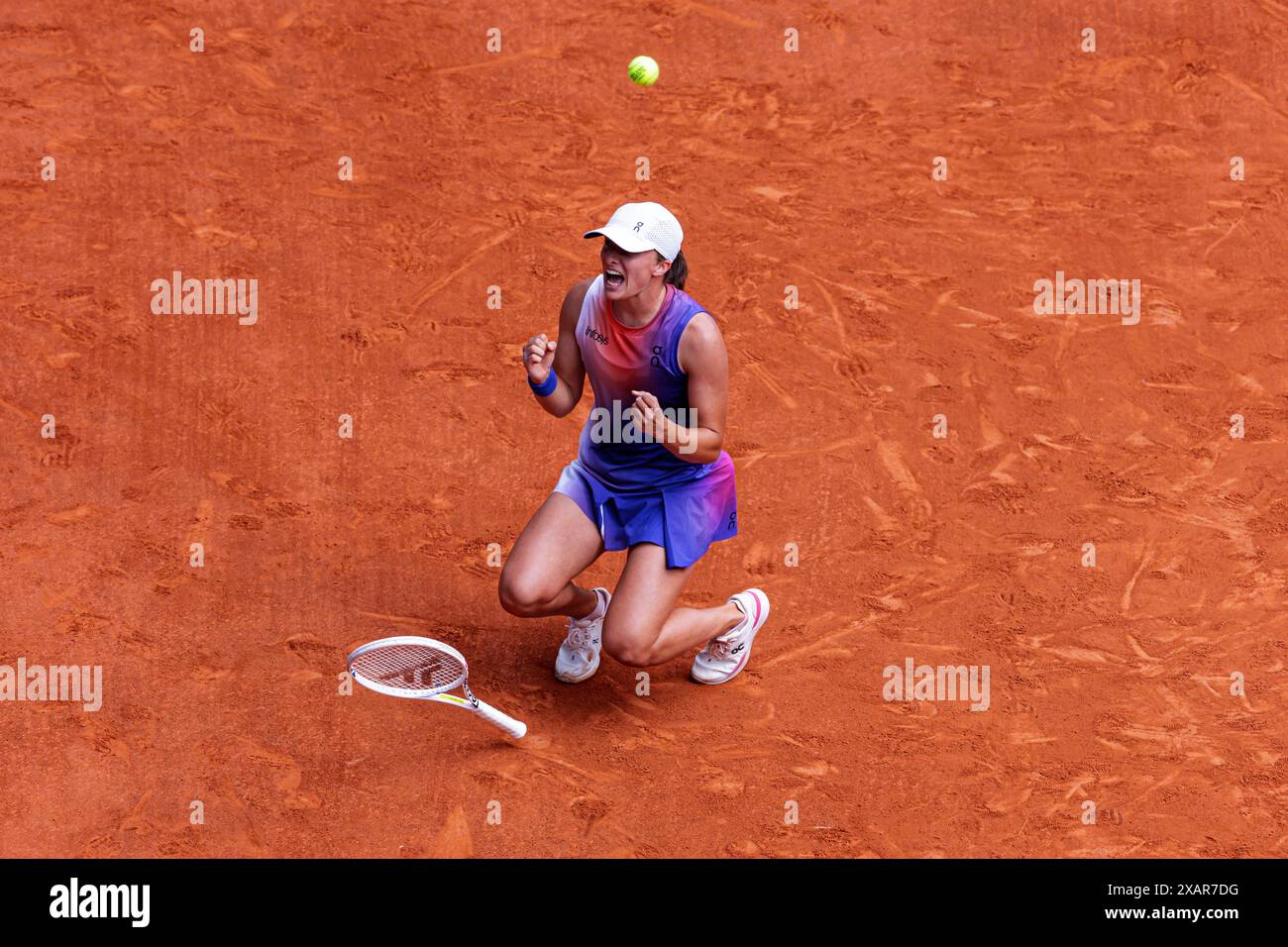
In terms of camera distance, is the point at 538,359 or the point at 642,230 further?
the point at 538,359

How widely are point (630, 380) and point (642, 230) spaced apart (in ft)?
2.10

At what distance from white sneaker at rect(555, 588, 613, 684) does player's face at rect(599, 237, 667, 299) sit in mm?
1432

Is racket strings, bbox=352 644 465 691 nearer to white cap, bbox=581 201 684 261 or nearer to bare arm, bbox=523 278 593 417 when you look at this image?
bare arm, bbox=523 278 593 417

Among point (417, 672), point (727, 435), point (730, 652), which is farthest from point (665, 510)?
point (727, 435)

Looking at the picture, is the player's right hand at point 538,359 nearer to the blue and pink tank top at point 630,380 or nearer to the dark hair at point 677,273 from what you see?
the blue and pink tank top at point 630,380

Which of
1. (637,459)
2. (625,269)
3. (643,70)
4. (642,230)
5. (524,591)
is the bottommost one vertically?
(524,591)

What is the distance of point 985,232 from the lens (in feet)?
31.0

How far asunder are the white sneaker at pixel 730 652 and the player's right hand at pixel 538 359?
4.66ft

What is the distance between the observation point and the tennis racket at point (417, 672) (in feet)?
19.3

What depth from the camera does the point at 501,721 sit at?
621 centimetres

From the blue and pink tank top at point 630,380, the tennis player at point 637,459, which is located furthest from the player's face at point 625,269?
the blue and pink tank top at point 630,380

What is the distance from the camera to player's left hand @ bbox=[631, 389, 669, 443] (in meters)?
5.83

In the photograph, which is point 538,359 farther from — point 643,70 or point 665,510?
point 643,70

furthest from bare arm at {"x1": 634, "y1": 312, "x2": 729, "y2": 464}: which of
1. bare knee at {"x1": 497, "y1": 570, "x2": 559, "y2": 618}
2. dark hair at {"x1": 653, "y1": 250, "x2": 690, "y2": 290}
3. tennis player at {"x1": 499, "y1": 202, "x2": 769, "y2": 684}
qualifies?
bare knee at {"x1": 497, "y1": 570, "x2": 559, "y2": 618}
